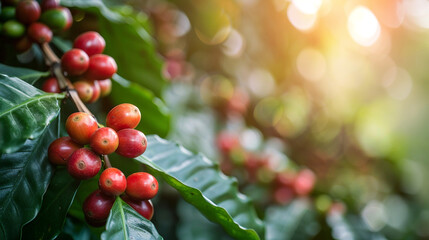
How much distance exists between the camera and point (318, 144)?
255cm

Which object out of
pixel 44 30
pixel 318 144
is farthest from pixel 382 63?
pixel 44 30

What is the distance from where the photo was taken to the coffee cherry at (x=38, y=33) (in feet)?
3.07

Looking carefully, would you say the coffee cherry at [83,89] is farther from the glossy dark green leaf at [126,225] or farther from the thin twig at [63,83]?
the glossy dark green leaf at [126,225]

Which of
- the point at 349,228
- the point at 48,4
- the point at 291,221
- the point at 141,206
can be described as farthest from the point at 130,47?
the point at 349,228

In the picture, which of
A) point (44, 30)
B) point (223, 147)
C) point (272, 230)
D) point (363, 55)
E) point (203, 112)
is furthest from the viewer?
point (363, 55)

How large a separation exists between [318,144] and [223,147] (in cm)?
103

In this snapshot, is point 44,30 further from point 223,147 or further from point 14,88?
point 223,147

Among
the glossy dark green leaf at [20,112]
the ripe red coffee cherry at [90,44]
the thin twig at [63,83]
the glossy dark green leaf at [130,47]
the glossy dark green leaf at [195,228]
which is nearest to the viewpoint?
the glossy dark green leaf at [20,112]

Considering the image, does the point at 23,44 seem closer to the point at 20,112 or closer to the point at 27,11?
the point at 27,11

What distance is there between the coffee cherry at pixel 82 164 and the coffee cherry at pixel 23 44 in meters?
0.45

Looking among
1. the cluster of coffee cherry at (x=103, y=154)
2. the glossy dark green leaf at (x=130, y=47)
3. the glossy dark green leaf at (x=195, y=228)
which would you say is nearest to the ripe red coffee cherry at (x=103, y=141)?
the cluster of coffee cherry at (x=103, y=154)

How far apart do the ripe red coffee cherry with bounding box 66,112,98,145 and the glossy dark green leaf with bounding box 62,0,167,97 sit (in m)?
0.49

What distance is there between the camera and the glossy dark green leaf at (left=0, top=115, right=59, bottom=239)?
69 cm

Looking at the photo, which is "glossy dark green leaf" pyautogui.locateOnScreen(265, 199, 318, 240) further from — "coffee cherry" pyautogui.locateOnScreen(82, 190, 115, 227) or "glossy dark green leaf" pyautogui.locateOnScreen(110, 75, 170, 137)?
"coffee cherry" pyautogui.locateOnScreen(82, 190, 115, 227)
